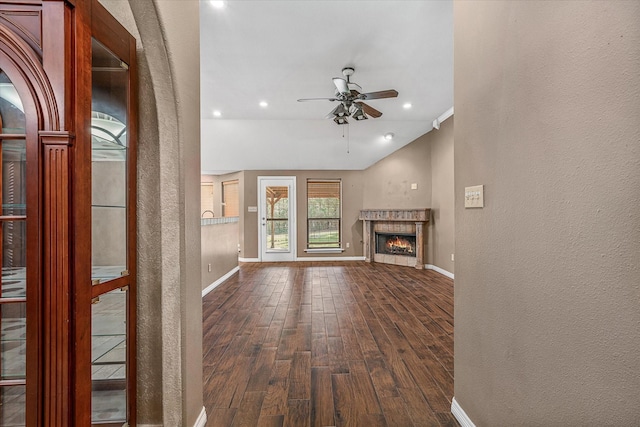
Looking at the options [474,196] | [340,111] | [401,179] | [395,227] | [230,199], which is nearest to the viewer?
[474,196]

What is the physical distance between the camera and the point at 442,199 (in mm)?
6230

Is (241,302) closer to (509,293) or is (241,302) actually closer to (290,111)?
(290,111)

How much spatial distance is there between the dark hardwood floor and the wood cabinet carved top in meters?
2.09

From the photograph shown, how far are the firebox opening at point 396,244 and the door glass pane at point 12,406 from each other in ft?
21.9

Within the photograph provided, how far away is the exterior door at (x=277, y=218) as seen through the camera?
781 centimetres

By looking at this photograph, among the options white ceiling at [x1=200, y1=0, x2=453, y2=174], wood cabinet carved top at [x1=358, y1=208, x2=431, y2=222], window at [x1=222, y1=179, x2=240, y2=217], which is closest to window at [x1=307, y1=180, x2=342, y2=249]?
wood cabinet carved top at [x1=358, y1=208, x2=431, y2=222]

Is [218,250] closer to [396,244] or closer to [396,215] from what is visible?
[396,215]

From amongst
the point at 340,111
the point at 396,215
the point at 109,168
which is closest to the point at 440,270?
the point at 396,215

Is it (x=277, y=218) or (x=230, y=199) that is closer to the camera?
(x=277, y=218)

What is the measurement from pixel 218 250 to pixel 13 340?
14.2 ft

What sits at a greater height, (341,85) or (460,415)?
(341,85)

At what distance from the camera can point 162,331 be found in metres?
1.53

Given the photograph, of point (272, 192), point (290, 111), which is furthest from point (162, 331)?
point (272, 192)

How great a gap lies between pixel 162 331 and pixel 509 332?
167 centimetres
